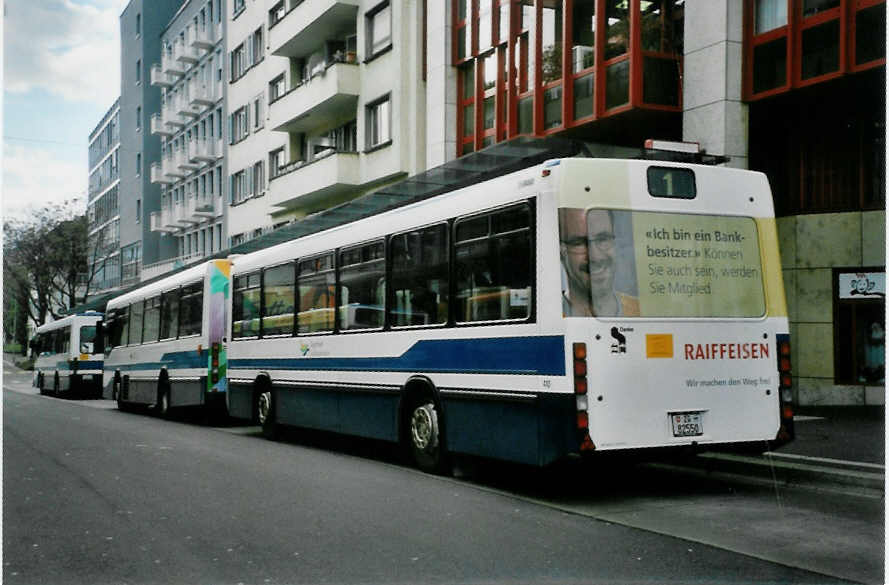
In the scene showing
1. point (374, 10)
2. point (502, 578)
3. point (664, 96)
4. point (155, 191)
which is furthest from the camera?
point (155, 191)

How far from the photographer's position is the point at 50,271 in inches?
2564

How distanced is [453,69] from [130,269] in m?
43.8

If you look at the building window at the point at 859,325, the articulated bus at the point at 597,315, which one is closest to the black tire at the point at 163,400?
the articulated bus at the point at 597,315

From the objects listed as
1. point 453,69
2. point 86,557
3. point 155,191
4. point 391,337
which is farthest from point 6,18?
point 155,191

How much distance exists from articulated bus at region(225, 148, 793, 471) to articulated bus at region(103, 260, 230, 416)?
27.7 feet

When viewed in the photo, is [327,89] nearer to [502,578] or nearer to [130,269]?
[502,578]

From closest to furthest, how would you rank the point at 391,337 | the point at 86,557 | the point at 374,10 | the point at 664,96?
the point at 86,557
the point at 391,337
the point at 664,96
the point at 374,10

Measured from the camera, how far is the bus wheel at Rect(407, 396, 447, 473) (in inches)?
437

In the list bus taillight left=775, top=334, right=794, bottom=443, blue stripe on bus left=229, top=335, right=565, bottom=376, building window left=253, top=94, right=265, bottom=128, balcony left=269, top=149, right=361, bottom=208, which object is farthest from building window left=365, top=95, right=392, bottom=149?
bus taillight left=775, top=334, right=794, bottom=443

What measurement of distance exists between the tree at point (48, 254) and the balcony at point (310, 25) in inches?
1278

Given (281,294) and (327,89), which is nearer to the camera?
(281,294)

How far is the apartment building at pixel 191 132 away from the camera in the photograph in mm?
50469

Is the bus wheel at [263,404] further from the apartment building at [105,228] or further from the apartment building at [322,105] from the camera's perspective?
the apartment building at [105,228]

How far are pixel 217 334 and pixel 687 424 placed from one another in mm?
11511
